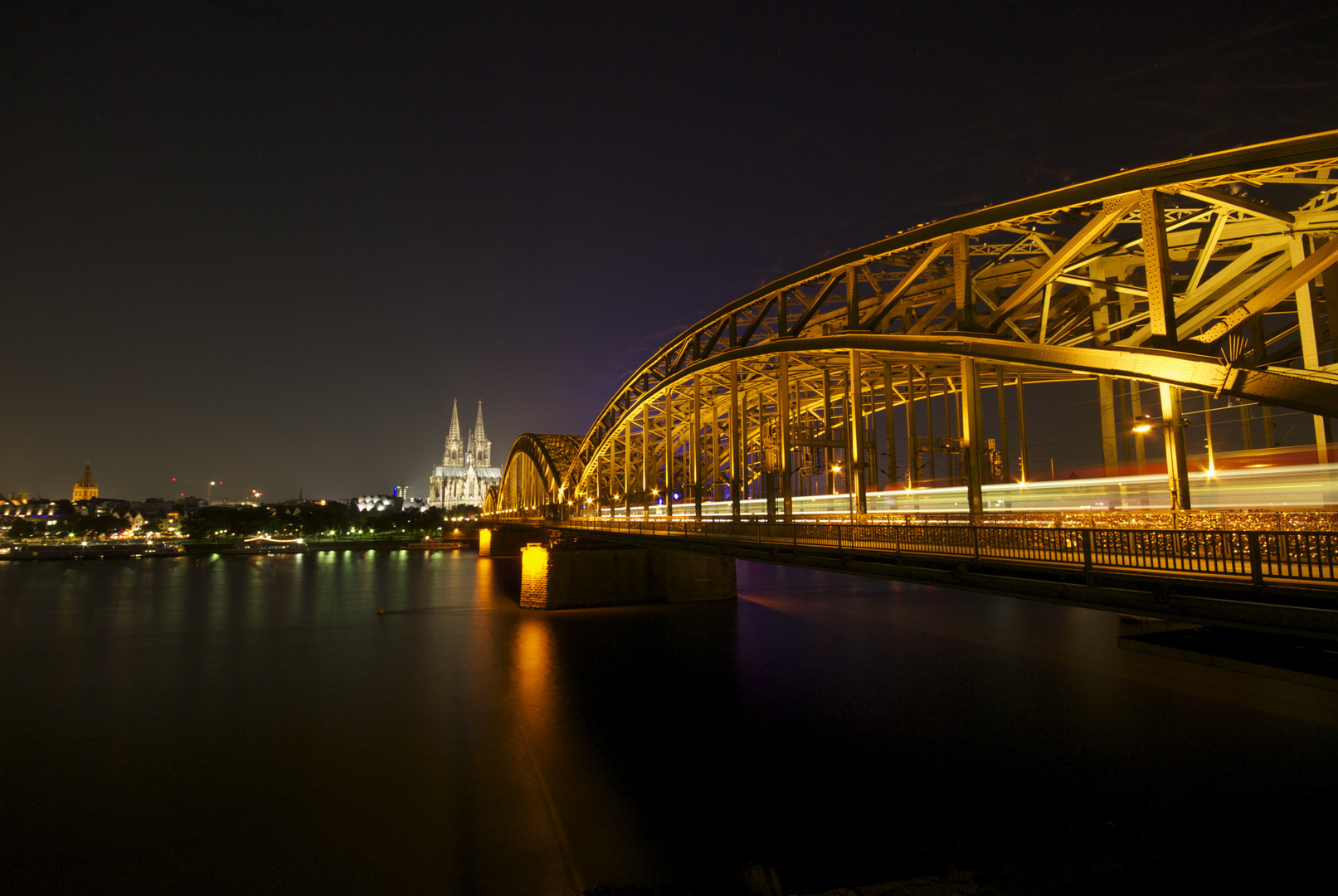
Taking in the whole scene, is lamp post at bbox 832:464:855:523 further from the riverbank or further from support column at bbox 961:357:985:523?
the riverbank

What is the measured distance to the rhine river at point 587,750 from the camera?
1276 centimetres

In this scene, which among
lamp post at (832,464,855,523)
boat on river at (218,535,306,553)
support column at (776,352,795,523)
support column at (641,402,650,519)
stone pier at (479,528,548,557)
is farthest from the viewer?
boat on river at (218,535,306,553)

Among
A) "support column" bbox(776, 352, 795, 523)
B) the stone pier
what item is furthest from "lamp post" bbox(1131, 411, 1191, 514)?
the stone pier

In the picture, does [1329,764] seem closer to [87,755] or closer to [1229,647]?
[1229,647]

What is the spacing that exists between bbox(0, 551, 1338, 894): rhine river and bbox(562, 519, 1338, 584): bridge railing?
5.39 m

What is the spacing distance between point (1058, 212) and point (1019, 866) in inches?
507

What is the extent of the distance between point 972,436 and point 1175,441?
13.2 feet

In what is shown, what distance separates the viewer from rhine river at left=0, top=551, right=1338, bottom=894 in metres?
12.8

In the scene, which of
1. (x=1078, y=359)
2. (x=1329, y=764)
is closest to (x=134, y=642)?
(x=1078, y=359)

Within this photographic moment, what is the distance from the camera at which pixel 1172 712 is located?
1970cm

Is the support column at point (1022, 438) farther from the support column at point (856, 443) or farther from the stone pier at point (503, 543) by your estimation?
the stone pier at point (503, 543)

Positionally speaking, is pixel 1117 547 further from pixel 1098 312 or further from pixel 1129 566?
pixel 1098 312

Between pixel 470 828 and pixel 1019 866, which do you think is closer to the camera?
pixel 1019 866

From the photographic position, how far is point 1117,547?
9.63m
